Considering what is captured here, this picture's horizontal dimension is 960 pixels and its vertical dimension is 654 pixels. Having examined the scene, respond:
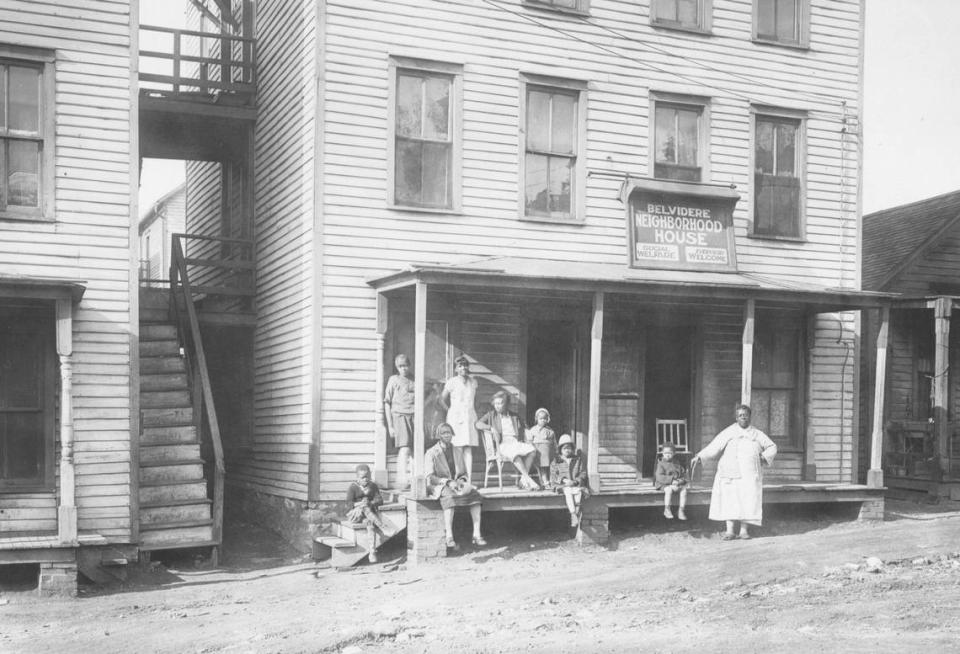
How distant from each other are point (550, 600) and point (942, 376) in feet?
34.2

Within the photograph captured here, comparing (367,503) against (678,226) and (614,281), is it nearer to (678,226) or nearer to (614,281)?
(614,281)

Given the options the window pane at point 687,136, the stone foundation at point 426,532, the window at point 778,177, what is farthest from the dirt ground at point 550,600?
the window pane at point 687,136

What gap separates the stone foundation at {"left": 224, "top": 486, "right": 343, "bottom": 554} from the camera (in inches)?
585

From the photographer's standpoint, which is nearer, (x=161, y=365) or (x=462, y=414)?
(x=462, y=414)

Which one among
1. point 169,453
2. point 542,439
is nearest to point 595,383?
point 542,439

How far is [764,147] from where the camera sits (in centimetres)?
1762

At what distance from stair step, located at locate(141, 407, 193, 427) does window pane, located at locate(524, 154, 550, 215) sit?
553 cm

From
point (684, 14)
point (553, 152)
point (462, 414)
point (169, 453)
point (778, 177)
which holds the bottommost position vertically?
point (169, 453)

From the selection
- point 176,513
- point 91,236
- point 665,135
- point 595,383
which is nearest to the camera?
point 91,236

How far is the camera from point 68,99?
1379 centimetres

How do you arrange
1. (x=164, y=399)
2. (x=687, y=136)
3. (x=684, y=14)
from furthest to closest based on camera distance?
1. (x=684, y=14)
2. (x=687, y=136)
3. (x=164, y=399)

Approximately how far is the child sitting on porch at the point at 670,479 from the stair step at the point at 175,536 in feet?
19.4

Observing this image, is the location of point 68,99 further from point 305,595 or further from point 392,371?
point 305,595

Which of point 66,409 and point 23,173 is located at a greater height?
point 23,173
